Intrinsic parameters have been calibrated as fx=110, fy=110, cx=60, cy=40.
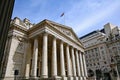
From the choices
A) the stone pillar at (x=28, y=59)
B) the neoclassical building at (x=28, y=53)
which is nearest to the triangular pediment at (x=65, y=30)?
the neoclassical building at (x=28, y=53)

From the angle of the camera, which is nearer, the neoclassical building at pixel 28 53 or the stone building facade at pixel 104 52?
the neoclassical building at pixel 28 53

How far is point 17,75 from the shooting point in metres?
20.0

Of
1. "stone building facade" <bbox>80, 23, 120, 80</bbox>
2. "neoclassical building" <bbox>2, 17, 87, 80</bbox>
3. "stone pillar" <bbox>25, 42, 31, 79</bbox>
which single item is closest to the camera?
"neoclassical building" <bbox>2, 17, 87, 80</bbox>

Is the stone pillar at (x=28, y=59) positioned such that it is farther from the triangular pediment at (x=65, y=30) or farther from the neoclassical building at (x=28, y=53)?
the triangular pediment at (x=65, y=30)

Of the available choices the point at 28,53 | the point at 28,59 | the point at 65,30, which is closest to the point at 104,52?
the point at 65,30

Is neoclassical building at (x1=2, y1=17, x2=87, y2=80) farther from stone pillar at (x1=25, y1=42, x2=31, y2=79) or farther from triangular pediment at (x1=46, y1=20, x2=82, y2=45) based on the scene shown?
triangular pediment at (x1=46, y1=20, x2=82, y2=45)

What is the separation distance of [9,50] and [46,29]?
7.68 m

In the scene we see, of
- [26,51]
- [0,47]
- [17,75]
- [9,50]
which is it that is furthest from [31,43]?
[0,47]

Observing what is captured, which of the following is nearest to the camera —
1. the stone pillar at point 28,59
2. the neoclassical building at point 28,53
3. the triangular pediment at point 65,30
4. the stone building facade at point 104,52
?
the neoclassical building at point 28,53

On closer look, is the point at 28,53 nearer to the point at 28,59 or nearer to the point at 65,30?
the point at 28,59

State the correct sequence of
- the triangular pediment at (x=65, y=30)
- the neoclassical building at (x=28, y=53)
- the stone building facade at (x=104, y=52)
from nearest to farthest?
the neoclassical building at (x=28, y=53) < the triangular pediment at (x=65, y=30) < the stone building facade at (x=104, y=52)

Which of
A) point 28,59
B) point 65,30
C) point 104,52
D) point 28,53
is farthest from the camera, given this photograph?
point 104,52

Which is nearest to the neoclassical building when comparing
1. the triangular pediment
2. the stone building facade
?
the triangular pediment

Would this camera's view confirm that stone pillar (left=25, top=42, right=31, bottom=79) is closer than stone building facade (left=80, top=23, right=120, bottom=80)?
Yes
